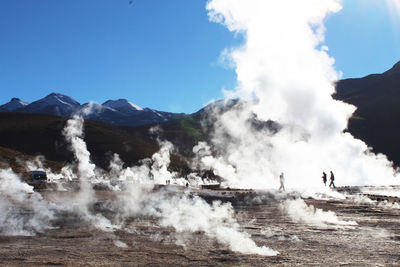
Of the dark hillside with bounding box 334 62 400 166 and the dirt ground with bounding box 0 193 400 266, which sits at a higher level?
the dark hillside with bounding box 334 62 400 166

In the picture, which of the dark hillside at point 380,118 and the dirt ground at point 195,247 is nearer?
the dirt ground at point 195,247

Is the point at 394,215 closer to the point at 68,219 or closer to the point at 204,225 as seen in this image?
the point at 204,225

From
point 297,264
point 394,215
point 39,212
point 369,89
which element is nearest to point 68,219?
point 39,212

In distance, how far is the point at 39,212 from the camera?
18.2 metres

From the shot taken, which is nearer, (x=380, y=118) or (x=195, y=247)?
(x=195, y=247)

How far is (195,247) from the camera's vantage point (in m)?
10.4

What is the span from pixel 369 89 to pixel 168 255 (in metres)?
199

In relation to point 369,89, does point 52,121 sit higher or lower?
lower

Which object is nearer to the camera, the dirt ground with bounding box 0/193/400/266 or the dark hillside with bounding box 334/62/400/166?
the dirt ground with bounding box 0/193/400/266

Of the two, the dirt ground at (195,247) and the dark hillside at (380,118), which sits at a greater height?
the dark hillside at (380,118)

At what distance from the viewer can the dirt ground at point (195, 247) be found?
8641 millimetres

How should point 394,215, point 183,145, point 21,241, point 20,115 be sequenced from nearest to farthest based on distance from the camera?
point 21,241 < point 394,215 < point 20,115 < point 183,145

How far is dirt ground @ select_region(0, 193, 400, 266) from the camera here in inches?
340

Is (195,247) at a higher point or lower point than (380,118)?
lower
